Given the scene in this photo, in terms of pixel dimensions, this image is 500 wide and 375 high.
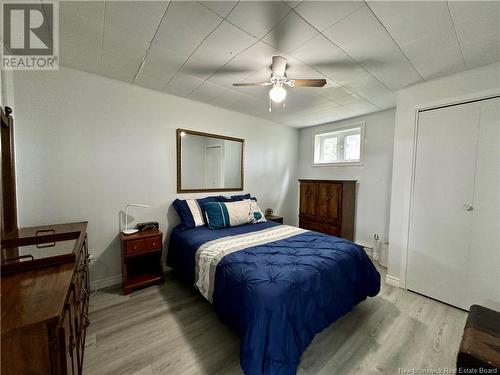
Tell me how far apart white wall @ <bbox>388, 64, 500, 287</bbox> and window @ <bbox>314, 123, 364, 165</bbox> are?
1066mm

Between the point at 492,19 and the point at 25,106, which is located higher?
the point at 492,19

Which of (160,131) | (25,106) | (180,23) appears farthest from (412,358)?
(25,106)

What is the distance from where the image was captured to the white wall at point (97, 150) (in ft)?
6.67

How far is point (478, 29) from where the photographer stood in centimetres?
153

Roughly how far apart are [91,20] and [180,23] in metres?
0.65

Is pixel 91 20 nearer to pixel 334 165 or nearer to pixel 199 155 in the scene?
pixel 199 155

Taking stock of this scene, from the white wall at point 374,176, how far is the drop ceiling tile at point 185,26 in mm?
3043

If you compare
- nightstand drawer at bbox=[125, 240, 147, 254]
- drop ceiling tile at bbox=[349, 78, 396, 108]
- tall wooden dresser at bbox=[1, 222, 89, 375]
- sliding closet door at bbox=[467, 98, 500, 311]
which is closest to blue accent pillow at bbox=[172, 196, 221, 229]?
nightstand drawer at bbox=[125, 240, 147, 254]

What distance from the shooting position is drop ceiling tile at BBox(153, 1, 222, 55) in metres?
1.39

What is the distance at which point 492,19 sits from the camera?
143 centimetres

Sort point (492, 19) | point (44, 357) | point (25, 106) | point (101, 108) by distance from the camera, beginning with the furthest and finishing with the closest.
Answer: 1. point (101, 108)
2. point (25, 106)
3. point (492, 19)
4. point (44, 357)

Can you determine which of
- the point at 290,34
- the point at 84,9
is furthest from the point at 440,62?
the point at 84,9

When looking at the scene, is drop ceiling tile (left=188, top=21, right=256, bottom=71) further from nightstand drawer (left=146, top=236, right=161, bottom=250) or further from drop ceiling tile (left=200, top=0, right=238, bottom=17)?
nightstand drawer (left=146, top=236, right=161, bottom=250)

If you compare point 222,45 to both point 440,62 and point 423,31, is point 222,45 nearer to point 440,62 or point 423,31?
point 423,31
